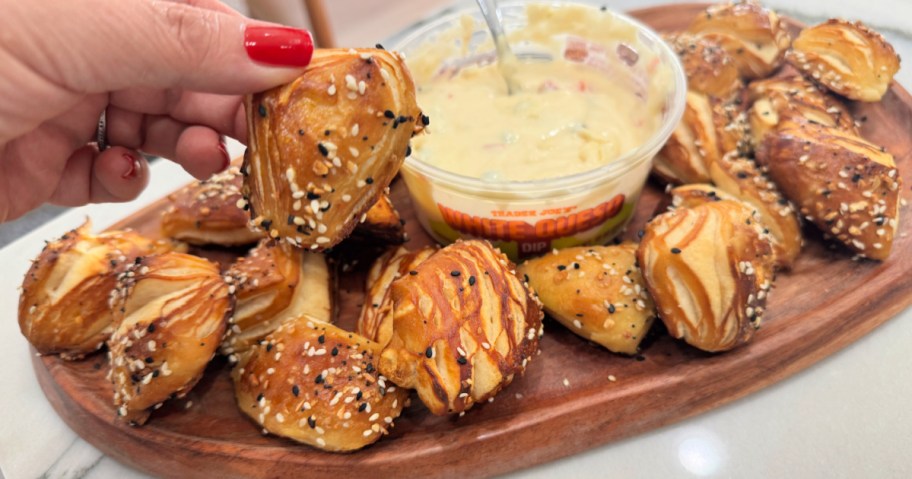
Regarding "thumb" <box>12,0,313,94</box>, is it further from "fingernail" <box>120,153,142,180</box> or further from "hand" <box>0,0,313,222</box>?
"fingernail" <box>120,153,142,180</box>

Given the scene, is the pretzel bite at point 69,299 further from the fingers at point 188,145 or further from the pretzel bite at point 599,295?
the pretzel bite at point 599,295

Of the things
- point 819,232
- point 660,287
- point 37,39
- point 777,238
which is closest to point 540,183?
point 660,287

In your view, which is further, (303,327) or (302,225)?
(303,327)

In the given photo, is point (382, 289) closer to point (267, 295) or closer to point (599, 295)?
point (267, 295)

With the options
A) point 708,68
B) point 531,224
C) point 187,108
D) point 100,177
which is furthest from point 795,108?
point 100,177

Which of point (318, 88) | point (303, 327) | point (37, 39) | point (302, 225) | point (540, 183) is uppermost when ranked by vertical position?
point (37, 39)

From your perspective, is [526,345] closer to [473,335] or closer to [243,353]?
[473,335]
